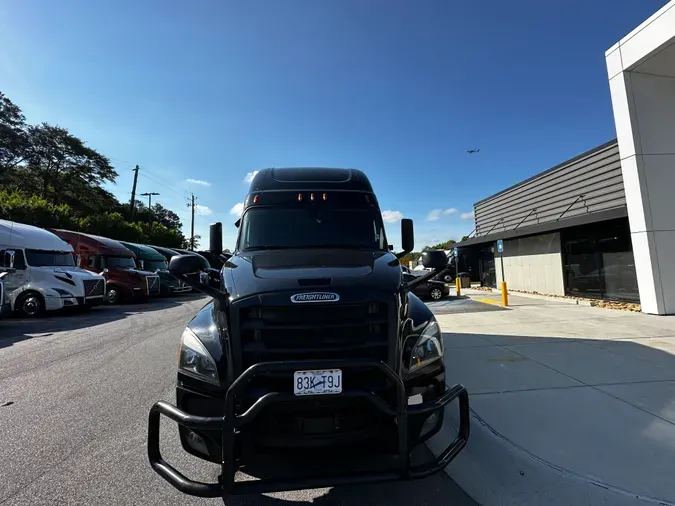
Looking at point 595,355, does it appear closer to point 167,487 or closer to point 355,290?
point 355,290

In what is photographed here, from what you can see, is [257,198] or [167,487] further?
[257,198]

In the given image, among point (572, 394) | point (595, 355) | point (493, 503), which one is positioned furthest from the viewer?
point (595, 355)

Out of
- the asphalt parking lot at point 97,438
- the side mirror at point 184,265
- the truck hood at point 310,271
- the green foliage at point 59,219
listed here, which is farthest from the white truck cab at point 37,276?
the green foliage at point 59,219

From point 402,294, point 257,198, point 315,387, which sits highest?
point 257,198

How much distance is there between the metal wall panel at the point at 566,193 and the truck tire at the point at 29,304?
18.6 meters

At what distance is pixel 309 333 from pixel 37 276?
14019mm

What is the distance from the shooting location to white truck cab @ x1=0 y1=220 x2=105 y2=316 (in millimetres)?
11594

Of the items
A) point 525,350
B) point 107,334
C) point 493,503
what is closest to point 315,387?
point 493,503

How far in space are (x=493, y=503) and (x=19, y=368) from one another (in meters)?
7.30

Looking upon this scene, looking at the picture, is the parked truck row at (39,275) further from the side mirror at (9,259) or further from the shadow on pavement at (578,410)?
the shadow on pavement at (578,410)

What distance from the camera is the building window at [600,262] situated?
10.3m

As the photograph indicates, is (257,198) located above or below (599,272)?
above

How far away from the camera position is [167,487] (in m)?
2.59

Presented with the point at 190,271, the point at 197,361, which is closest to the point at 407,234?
the point at 190,271
